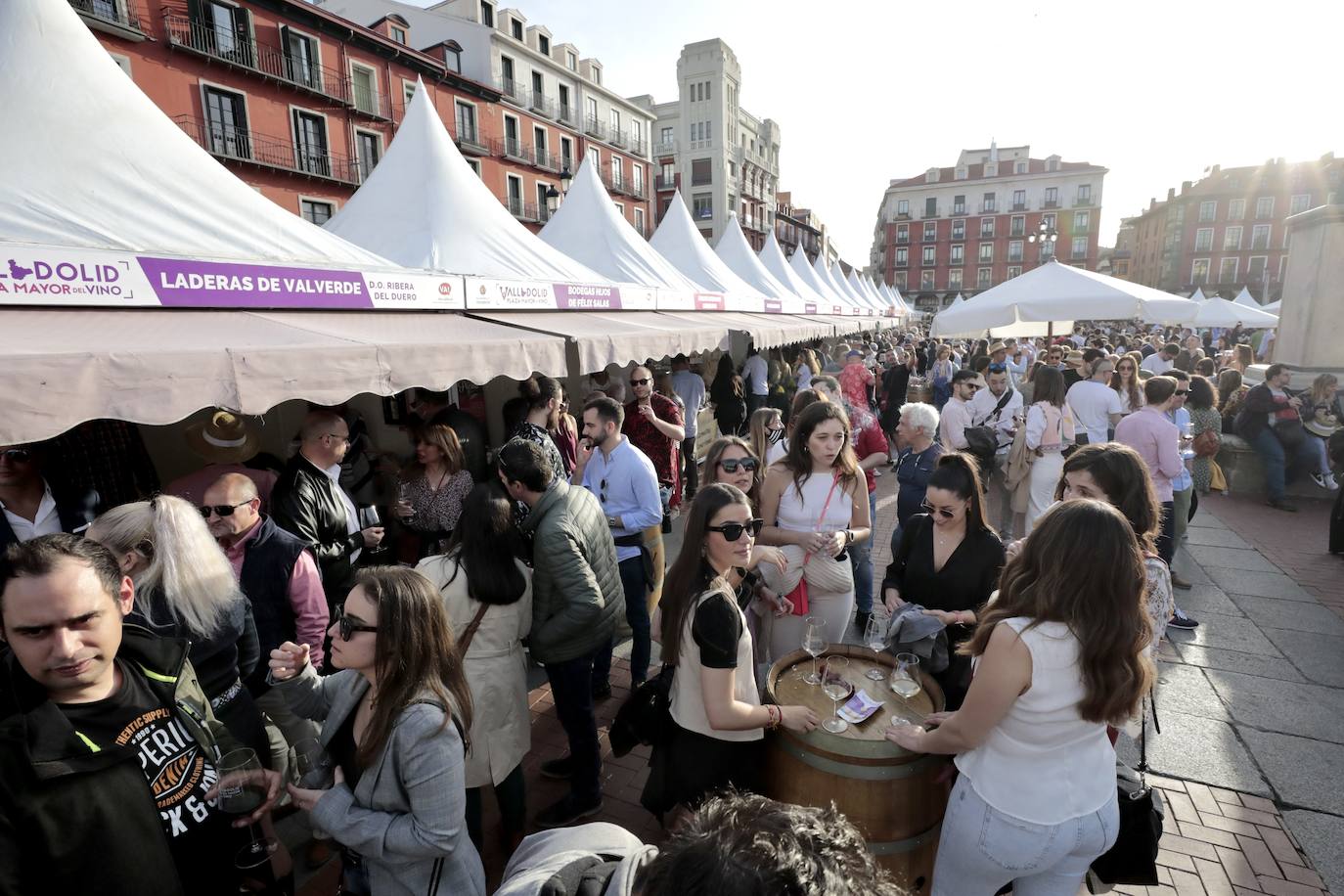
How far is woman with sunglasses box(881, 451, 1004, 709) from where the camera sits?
2725 mm

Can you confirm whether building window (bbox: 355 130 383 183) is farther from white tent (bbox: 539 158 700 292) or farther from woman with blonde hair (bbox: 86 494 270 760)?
woman with blonde hair (bbox: 86 494 270 760)

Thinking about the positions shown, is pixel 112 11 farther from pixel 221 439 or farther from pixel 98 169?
pixel 221 439

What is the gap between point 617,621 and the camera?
3031 mm

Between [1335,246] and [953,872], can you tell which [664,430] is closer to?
[953,872]

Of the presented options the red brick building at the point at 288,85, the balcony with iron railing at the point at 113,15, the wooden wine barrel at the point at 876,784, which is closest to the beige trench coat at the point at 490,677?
the wooden wine barrel at the point at 876,784

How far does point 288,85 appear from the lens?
20.1m

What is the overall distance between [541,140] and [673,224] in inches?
932

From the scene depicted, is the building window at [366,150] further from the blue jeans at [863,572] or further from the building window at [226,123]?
the blue jeans at [863,572]

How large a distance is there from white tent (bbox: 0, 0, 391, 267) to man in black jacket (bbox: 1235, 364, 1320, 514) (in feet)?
32.9

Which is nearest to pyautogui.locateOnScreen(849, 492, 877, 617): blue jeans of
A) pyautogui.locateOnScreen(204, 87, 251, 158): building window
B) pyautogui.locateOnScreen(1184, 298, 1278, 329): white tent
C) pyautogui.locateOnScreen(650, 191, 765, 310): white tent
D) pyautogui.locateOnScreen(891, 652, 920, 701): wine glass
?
pyautogui.locateOnScreen(891, 652, 920, 701): wine glass

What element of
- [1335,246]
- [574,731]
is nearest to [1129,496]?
[574,731]

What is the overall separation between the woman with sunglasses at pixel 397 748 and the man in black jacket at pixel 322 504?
1595 mm

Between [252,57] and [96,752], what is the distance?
25.1 meters

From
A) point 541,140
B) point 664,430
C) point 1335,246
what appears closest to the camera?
point 664,430
